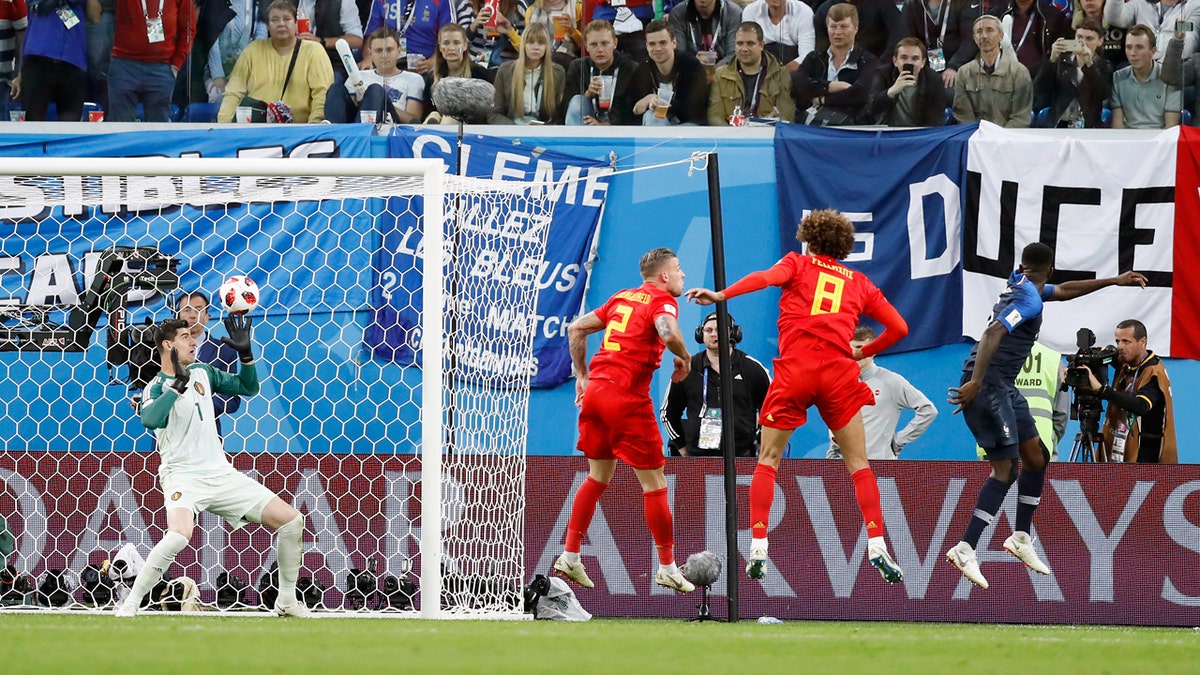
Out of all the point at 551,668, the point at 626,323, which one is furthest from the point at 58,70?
the point at 551,668

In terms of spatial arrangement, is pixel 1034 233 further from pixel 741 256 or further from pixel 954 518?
pixel 954 518

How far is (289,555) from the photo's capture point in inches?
325

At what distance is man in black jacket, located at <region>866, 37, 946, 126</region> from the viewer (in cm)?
1364

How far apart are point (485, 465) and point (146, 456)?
91.4 inches

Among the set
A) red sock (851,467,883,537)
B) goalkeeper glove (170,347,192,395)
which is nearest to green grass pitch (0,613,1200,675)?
red sock (851,467,883,537)

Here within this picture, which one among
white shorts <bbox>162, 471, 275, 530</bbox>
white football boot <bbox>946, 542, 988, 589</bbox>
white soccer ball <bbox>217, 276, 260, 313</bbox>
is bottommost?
white football boot <bbox>946, 542, 988, 589</bbox>

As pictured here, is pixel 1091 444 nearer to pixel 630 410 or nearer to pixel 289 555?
pixel 630 410

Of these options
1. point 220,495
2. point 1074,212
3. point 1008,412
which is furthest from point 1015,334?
point 220,495

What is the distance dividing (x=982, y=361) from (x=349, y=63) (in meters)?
7.19

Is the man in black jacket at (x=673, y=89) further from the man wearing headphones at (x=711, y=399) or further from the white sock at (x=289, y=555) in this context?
the white sock at (x=289, y=555)

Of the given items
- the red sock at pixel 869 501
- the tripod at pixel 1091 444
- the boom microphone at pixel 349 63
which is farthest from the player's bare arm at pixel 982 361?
the boom microphone at pixel 349 63

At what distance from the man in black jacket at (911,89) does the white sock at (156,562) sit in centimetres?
817

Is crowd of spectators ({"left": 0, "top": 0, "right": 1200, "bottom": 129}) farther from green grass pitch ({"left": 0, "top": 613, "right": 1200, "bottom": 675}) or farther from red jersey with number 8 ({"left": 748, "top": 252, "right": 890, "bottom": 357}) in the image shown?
green grass pitch ({"left": 0, "top": 613, "right": 1200, "bottom": 675})

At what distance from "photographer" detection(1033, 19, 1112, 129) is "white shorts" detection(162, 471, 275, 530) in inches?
340
